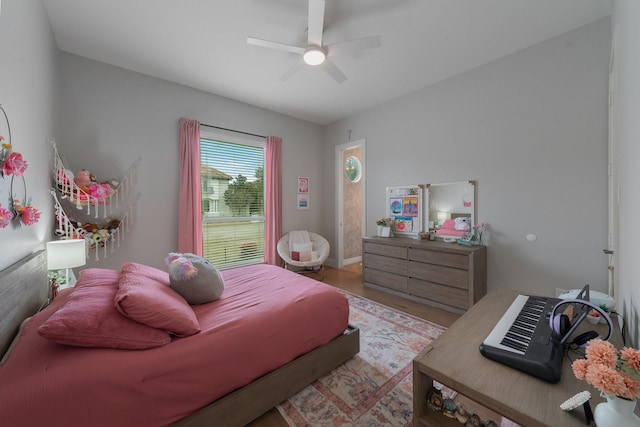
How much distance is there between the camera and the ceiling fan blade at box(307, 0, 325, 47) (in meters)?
1.70

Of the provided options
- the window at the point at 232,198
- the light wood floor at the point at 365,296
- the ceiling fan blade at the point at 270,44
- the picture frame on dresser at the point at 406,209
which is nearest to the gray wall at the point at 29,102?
the ceiling fan blade at the point at 270,44

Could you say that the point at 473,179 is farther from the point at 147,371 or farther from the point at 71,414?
the point at 71,414

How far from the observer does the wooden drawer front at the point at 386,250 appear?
3.10 meters

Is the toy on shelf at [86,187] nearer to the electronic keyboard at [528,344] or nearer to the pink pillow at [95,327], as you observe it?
the pink pillow at [95,327]

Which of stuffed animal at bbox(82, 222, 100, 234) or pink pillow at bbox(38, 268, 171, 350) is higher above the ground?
stuffed animal at bbox(82, 222, 100, 234)

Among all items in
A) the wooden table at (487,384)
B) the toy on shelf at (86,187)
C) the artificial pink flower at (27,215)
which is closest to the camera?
the wooden table at (487,384)

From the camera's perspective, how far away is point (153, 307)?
3.98 feet

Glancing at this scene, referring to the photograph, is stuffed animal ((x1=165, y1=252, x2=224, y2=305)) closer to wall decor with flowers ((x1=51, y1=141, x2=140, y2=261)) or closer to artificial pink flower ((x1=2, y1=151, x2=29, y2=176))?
artificial pink flower ((x1=2, y1=151, x2=29, y2=176))

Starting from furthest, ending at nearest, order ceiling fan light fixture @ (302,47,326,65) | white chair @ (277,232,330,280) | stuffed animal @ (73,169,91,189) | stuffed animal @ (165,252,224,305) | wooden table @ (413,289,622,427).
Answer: white chair @ (277,232,330,280) → stuffed animal @ (73,169,91,189) → ceiling fan light fixture @ (302,47,326,65) → stuffed animal @ (165,252,224,305) → wooden table @ (413,289,622,427)

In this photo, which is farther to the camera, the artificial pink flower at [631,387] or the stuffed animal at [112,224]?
the stuffed animal at [112,224]

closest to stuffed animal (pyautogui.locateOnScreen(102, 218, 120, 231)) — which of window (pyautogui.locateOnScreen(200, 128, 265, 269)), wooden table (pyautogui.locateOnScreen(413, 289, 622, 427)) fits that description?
window (pyautogui.locateOnScreen(200, 128, 265, 269))

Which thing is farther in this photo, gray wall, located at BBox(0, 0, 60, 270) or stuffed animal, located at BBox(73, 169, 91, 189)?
stuffed animal, located at BBox(73, 169, 91, 189)

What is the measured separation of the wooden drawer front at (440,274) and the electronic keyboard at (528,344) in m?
1.44

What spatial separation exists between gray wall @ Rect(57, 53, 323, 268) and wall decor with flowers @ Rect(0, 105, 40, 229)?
1335mm
